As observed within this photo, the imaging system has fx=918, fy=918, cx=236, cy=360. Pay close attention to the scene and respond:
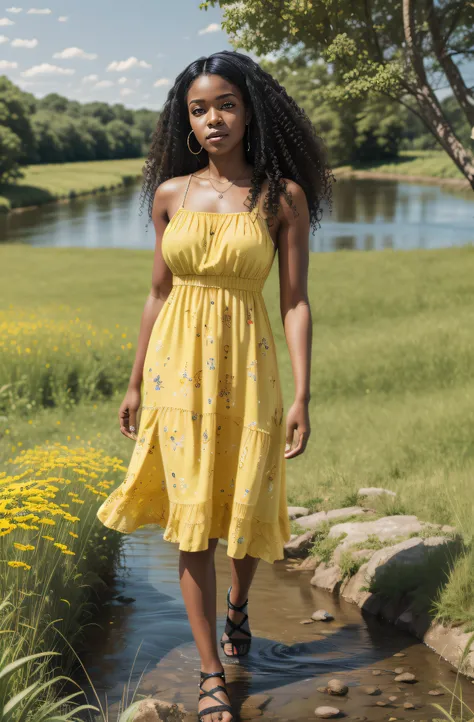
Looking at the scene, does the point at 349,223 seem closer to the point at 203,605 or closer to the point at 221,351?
the point at 221,351

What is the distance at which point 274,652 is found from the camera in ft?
13.6

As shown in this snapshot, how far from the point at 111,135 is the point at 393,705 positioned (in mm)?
130665

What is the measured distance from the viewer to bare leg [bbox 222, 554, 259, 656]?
4.01 m

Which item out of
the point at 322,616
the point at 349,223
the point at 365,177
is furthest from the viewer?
the point at 365,177

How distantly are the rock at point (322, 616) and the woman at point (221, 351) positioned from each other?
105 cm

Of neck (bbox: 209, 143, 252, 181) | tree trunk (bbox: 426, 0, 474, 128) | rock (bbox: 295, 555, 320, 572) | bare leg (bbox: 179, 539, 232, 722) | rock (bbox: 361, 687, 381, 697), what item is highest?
tree trunk (bbox: 426, 0, 474, 128)

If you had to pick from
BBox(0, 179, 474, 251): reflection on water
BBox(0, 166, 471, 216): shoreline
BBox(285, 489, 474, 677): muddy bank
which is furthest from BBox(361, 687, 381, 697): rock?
BBox(0, 166, 471, 216): shoreline

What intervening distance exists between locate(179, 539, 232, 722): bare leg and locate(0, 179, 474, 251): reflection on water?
913 inches

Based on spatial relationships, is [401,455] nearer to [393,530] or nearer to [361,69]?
[393,530]

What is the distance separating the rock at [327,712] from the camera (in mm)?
3529

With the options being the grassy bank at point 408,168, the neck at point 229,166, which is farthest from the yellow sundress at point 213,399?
the grassy bank at point 408,168

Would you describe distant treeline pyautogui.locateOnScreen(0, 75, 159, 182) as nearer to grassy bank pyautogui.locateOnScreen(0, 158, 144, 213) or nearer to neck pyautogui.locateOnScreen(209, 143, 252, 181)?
grassy bank pyautogui.locateOnScreen(0, 158, 144, 213)

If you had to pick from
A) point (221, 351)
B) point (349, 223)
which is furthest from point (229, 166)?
point (349, 223)

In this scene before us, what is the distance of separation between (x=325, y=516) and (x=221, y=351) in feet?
8.82
